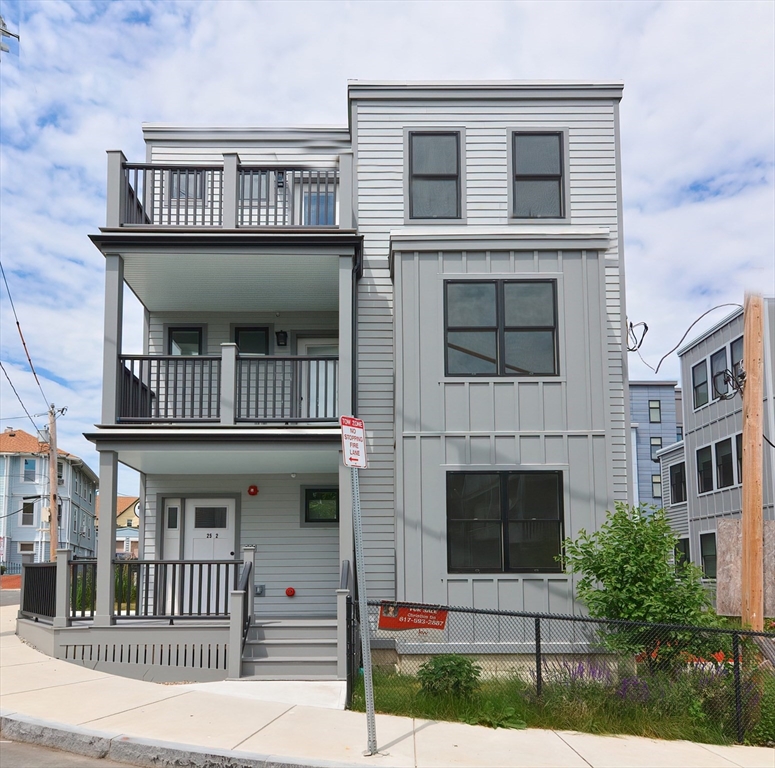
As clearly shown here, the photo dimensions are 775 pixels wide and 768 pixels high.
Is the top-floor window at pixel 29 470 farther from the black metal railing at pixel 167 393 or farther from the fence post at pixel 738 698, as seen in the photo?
the fence post at pixel 738 698

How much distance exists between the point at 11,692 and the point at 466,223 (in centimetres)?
1000

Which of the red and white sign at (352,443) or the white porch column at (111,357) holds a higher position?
the white porch column at (111,357)

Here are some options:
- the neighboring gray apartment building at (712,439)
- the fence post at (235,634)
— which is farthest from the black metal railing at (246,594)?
the neighboring gray apartment building at (712,439)

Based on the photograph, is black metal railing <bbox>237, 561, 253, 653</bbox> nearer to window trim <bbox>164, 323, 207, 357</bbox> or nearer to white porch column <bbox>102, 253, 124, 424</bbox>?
white porch column <bbox>102, 253, 124, 424</bbox>

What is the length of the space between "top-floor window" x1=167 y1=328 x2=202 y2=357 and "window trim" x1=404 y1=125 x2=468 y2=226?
14.6ft

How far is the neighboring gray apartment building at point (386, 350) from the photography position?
13047 millimetres

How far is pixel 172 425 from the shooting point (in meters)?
13.4

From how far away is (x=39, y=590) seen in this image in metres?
14.2

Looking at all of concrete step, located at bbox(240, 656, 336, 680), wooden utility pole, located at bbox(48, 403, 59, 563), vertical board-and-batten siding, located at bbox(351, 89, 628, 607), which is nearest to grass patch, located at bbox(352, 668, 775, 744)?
concrete step, located at bbox(240, 656, 336, 680)

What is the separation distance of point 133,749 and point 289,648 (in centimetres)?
444

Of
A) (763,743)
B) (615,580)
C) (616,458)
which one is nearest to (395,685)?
(615,580)

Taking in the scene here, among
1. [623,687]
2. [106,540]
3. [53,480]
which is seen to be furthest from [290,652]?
[53,480]

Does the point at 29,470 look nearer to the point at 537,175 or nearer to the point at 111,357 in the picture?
the point at 111,357

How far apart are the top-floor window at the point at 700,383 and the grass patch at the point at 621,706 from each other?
2199 centimetres
